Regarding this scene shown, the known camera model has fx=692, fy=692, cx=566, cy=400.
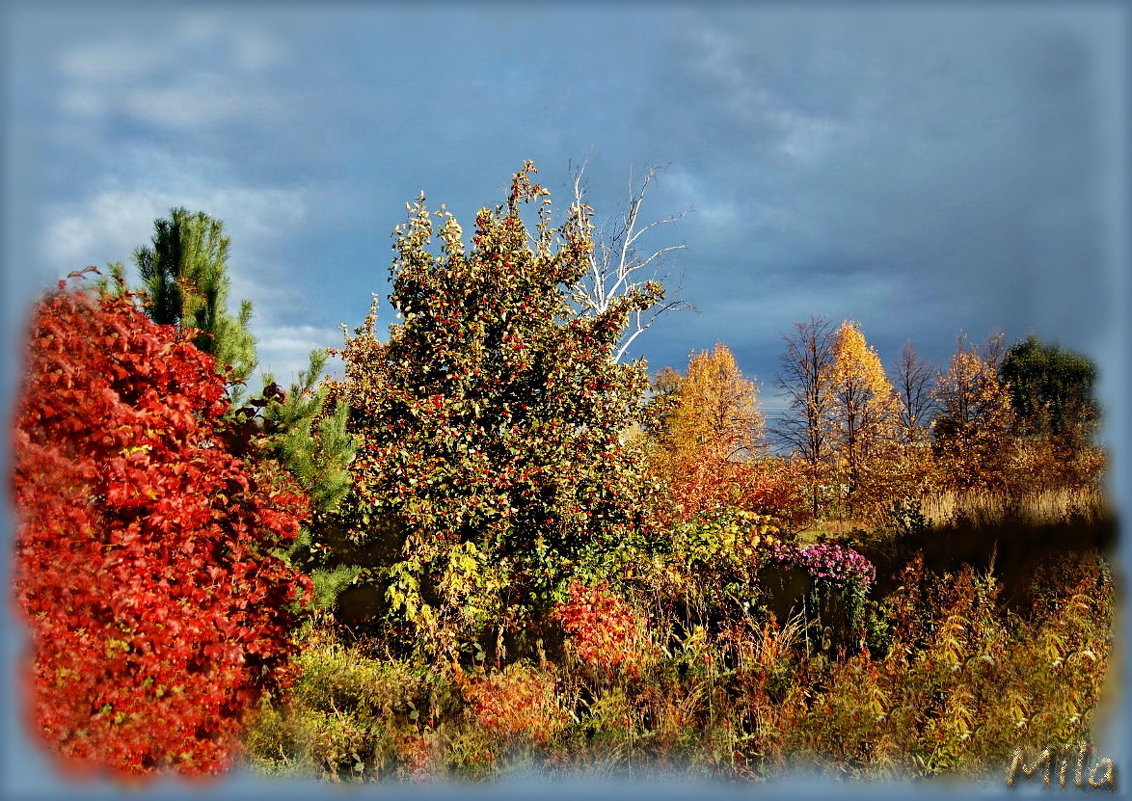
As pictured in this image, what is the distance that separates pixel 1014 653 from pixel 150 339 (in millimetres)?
6055

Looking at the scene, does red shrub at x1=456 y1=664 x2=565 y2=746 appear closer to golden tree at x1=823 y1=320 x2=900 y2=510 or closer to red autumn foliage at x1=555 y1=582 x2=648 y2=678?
red autumn foliage at x1=555 y1=582 x2=648 y2=678

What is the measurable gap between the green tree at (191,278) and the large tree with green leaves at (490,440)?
5.79ft

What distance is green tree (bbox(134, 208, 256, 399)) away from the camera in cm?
639

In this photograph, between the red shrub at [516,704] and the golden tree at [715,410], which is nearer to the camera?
the red shrub at [516,704]

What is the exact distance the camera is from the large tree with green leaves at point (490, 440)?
23.6ft

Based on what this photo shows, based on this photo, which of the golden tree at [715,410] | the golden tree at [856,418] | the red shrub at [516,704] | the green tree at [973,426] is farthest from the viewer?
the golden tree at [715,410]

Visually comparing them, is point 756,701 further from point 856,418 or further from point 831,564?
point 856,418

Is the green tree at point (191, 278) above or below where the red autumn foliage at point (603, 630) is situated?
above

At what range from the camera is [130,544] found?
3.75m

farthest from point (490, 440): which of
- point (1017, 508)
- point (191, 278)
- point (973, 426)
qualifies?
point (973, 426)

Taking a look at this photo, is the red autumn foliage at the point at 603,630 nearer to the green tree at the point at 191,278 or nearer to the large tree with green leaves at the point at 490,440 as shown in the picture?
the large tree with green leaves at the point at 490,440

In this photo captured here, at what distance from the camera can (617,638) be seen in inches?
250

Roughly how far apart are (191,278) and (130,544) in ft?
11.5

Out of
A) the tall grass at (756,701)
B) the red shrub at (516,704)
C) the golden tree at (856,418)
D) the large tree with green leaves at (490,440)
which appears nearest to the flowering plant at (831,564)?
the tall grass at (756,701)
